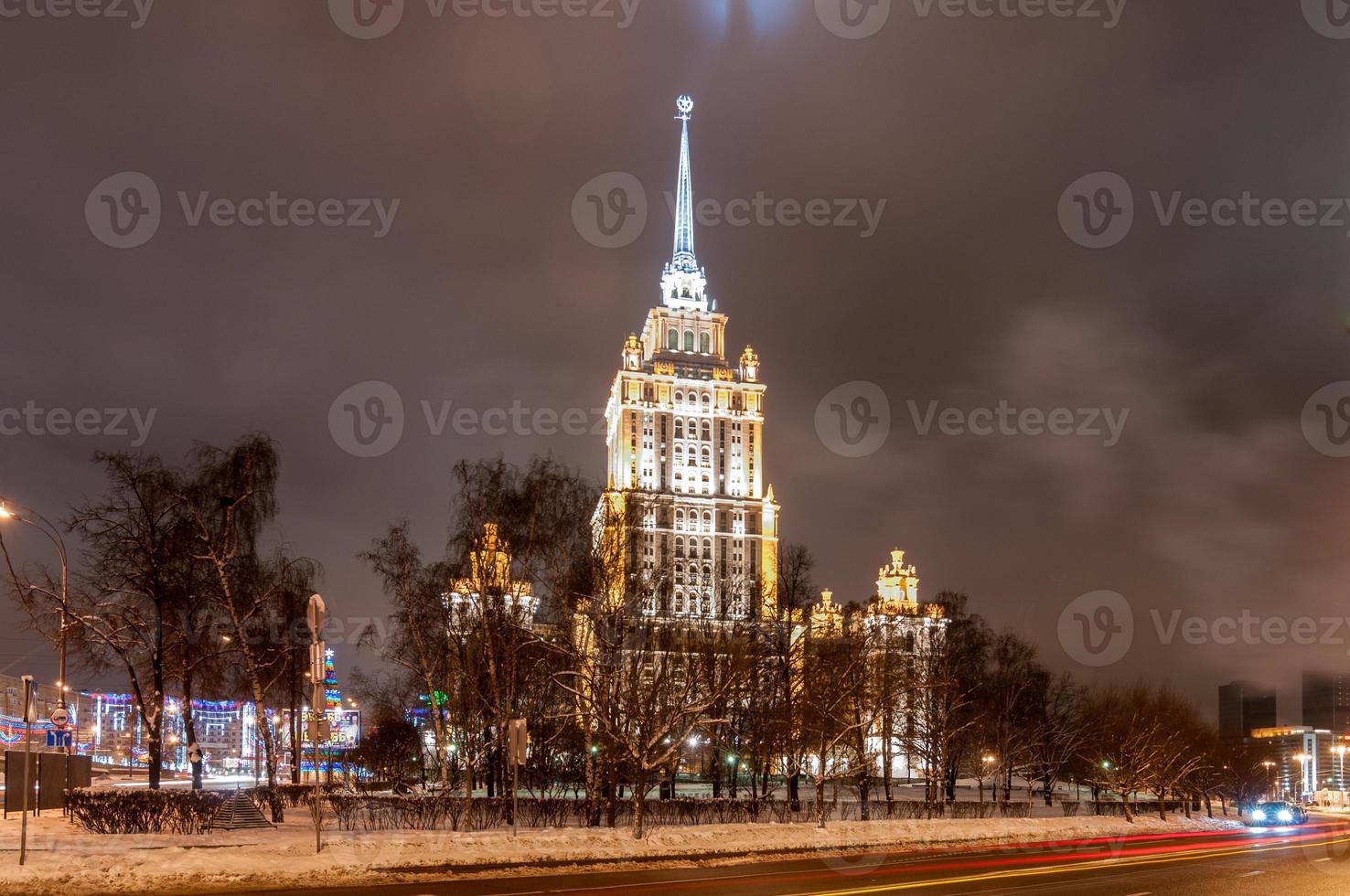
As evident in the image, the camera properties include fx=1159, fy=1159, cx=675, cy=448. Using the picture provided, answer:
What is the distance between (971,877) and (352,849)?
14990mm

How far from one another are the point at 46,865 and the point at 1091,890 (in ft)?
71.3

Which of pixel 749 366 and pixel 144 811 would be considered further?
pixel 749 366

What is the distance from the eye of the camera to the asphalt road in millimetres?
23703

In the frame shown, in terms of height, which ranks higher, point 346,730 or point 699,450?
point 699,450

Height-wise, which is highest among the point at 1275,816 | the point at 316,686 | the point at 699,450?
the point at 699,450

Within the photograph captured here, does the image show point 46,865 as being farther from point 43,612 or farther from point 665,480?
point 665,480

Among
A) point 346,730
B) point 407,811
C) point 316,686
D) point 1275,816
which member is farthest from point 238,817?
point 346,730

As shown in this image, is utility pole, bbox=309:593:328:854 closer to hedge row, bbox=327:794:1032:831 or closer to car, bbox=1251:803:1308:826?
hedge row, bbox=327:794:1032:831

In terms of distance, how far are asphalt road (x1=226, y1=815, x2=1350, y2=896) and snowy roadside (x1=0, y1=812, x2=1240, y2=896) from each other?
5.10 feet

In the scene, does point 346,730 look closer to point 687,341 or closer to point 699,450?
point 699,450

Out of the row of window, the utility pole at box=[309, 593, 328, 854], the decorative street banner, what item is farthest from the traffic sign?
the row of window

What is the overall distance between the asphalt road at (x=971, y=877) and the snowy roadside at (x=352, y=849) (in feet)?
5.10

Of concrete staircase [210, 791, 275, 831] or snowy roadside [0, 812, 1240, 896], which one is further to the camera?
concrete staircase [210, 791, 275, 831]

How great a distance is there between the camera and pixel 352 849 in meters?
28.6
